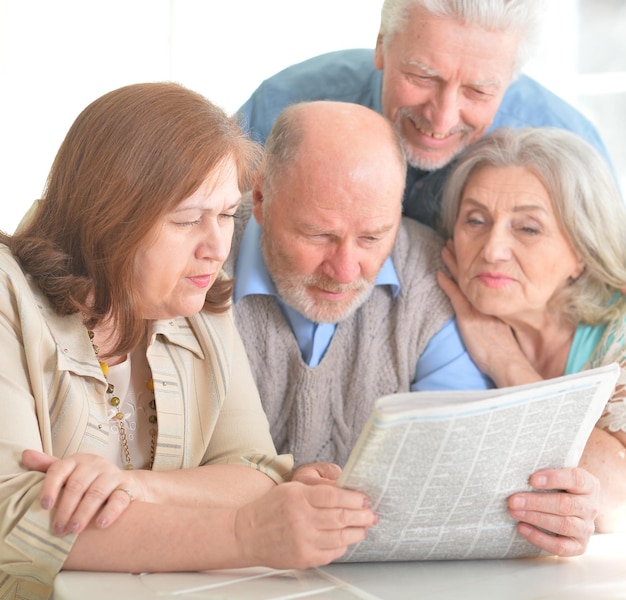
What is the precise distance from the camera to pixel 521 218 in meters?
2.07

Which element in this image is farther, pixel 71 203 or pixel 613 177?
pixel 613 177

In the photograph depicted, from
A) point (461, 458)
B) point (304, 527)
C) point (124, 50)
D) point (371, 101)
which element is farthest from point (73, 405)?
point (124, 50)

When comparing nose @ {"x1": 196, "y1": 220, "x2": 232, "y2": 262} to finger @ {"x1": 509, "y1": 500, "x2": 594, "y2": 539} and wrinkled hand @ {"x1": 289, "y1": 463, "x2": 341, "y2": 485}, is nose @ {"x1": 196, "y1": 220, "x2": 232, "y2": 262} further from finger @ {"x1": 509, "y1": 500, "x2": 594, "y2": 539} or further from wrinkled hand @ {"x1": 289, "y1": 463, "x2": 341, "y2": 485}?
finger @ {"x1": 509, "y1": 500, "x2": 594, "y2": 539}

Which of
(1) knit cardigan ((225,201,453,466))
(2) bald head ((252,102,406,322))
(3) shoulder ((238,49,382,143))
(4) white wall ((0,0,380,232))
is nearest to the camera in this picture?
(2) bald head ((252,102,406,322))

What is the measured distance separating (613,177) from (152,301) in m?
1.17

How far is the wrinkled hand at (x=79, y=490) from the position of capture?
1.23 metres

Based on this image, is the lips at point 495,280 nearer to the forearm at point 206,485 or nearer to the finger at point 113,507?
the forearm at point 206,485

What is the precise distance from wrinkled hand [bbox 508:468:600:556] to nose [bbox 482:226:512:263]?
75cm

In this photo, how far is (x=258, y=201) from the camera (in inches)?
83.4

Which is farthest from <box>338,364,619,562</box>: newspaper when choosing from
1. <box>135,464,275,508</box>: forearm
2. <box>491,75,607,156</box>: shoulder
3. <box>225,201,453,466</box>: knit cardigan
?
<box>491,75,607,156</box>: shoulder

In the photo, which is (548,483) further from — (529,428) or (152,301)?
(152,301)

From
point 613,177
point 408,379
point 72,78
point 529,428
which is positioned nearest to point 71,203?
point 529,428

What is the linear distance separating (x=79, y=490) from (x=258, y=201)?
101 centimetres

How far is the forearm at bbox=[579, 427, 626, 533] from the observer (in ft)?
5.71
